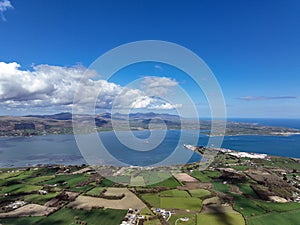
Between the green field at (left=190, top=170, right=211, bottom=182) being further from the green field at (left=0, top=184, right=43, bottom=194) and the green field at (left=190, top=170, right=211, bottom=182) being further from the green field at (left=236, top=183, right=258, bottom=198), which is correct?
the green field at (left=0, top=184, right=43, bottom=194)

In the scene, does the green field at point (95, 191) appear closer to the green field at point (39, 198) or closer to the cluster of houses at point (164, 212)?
the green field at point (39, 198)

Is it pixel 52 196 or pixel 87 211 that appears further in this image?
pixel 52 196

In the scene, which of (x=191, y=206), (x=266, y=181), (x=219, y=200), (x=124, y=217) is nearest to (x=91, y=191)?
(x=124, y=217)

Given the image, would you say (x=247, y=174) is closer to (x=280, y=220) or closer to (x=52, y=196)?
(x=280, y=220)

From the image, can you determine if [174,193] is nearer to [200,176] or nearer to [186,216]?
[186,216]

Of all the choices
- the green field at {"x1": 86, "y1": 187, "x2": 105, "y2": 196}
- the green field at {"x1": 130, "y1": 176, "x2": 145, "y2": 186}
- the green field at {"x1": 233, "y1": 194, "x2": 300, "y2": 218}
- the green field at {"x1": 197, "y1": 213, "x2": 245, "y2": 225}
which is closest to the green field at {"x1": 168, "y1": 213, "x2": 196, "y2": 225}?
the green field at {"x1": 197, "y1": 213, "x2": 245, "y2": 225}

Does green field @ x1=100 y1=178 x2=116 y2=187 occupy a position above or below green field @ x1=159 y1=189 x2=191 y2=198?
above
